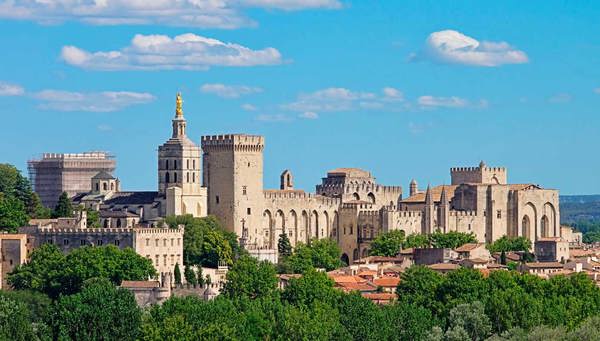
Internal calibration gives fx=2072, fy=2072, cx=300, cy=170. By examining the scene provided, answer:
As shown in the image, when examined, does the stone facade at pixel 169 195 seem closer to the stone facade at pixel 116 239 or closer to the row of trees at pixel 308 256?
the row of trees at pixel 308 256

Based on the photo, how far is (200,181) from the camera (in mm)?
121625

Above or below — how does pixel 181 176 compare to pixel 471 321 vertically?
above

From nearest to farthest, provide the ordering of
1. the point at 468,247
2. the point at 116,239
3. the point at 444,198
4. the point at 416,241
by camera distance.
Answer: the point at 116,239 → the point at 468,247 → the point at 416,241 → the point at 444,198

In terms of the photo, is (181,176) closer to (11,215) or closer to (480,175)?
(11,215)

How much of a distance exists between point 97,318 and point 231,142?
131 ft

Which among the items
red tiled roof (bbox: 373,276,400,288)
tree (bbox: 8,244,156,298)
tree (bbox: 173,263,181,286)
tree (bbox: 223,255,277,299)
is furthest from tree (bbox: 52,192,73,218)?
red tiled roof (bbox: 373,276,400,288)

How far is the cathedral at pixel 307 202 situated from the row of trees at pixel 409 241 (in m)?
2.87

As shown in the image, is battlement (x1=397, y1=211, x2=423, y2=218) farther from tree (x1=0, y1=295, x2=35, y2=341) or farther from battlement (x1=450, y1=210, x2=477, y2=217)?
tree (x1=0, y1=295, x2=35, y2=341)

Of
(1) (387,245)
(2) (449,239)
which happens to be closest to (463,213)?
(2) (449,239)

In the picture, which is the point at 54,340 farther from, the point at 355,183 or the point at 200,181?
the point at 355,183

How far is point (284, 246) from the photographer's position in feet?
400

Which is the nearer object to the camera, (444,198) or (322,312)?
(322,312)

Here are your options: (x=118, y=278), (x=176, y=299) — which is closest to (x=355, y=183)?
(x=118, y=278)

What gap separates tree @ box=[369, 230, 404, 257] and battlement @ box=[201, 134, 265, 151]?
9406 mm
